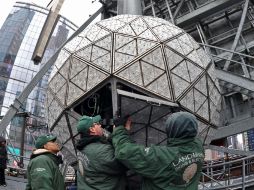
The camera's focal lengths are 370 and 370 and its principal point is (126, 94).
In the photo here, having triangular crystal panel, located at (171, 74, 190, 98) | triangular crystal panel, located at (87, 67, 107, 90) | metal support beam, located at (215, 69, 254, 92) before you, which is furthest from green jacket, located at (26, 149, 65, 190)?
metal support beam, located at (215, 69, 254, 92)

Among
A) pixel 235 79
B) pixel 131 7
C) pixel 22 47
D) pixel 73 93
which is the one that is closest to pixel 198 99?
pixel 73 93

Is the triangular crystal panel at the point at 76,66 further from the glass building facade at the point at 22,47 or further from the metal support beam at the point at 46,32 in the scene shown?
the glass building facade at the point at 22,47

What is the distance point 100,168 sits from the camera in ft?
11.7

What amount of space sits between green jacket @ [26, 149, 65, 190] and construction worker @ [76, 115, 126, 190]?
29cm

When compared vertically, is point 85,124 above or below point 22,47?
below

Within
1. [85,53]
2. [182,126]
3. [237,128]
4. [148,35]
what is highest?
[237,128]

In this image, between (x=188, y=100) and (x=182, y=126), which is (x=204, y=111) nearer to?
(x=188, y=100)

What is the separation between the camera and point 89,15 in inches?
691

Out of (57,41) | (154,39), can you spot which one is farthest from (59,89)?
(57,41)

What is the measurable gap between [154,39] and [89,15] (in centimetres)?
1272

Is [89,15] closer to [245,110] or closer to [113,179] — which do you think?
[245,110]

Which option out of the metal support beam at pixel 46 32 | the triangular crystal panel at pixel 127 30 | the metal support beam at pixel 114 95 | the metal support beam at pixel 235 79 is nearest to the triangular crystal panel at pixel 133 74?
the metal support beam at pixel 114 95

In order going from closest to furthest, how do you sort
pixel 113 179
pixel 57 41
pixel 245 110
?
pixel 113 179 → pixel 245 110 → pixel 57 41

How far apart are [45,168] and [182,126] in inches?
61.7
